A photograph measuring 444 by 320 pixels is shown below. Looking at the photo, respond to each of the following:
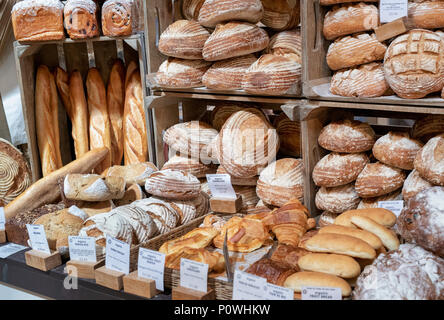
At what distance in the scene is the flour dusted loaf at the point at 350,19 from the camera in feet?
6.25

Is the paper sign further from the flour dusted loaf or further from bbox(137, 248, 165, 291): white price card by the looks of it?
the flour dusted loaf

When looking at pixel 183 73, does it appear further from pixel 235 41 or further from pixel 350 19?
pixel 350 19

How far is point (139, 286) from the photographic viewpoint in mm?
1703

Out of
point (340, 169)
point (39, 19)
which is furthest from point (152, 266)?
point (39, 19)

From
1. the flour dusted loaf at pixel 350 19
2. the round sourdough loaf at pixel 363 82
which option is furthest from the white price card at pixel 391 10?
the round sourdough loaf at pixel 363 82

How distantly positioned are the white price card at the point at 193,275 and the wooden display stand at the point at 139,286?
12 centimetres

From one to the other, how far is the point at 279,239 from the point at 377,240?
435 mm

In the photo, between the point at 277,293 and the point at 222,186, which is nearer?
the point at 277,293

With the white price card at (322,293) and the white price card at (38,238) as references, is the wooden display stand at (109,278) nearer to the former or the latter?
the white price card at (38,238)

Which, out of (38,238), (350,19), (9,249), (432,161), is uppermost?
(350,19)

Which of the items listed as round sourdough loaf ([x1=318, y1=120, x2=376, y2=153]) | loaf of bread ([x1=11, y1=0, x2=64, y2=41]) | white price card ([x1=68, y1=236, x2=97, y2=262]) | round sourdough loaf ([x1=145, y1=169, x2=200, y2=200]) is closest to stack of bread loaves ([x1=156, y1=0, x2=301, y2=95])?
round sourdough loaf ([x1=318, y1=120, x2=376, y2=153])

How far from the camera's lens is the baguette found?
251 cm

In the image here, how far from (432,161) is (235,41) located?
3.12 feet

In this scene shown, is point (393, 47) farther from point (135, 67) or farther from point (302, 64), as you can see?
point (135, 67)
